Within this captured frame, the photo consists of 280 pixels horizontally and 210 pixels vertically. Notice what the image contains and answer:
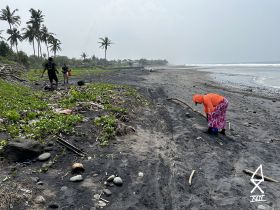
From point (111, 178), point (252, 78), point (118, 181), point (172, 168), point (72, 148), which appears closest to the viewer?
point (118, 181)

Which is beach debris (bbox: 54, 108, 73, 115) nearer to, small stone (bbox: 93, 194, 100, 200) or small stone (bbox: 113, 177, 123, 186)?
small stone (bbox: 113, 177, 123, 186)

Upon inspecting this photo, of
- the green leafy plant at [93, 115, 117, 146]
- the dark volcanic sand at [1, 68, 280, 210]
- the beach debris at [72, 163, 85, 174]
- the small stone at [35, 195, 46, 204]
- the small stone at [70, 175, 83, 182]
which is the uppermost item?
the green leafy plant at [93, 115, 117, 146]

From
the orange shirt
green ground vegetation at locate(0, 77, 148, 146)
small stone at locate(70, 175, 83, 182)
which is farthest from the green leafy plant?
the orange shirt

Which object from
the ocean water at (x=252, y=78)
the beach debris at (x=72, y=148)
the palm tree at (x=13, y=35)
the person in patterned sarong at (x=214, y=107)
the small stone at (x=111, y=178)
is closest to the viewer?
the small stone at (x=111, y=178)

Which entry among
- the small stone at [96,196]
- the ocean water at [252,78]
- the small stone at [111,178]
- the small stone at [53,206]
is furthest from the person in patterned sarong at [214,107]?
the ocean water at [252,78]

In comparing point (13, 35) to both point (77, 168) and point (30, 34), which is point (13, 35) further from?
point (77, 168)

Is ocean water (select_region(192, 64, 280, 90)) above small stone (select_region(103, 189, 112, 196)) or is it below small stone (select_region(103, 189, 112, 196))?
below

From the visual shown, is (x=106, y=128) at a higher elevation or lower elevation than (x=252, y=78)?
higher

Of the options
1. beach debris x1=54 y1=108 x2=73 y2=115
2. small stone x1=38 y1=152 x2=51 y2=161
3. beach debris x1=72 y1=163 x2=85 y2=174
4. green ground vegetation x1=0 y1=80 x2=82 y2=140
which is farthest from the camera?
beach debris x1=54 y1=108 x2=73 y2=115

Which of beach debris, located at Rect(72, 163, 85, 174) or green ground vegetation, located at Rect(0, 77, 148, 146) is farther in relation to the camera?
green ground vegetation, located at Rect(0, 77, 148, 146)

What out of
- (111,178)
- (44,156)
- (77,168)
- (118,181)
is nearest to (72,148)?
(44,156)

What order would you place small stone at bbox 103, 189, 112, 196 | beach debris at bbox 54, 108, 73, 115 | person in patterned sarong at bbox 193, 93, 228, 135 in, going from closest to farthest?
small stone at bbox 103, 189, 112, 196, person in patterned sarong at bbox 193, 93, 228, 135, beach debris at bbox 54, 108, 73, 115

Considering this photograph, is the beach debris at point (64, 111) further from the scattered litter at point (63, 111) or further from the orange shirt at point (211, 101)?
the orange shirt at point (211, 101)

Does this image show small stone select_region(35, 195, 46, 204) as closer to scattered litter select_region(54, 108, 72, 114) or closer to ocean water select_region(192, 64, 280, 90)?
scattered litter select_region(54, 108, 72, 114)
